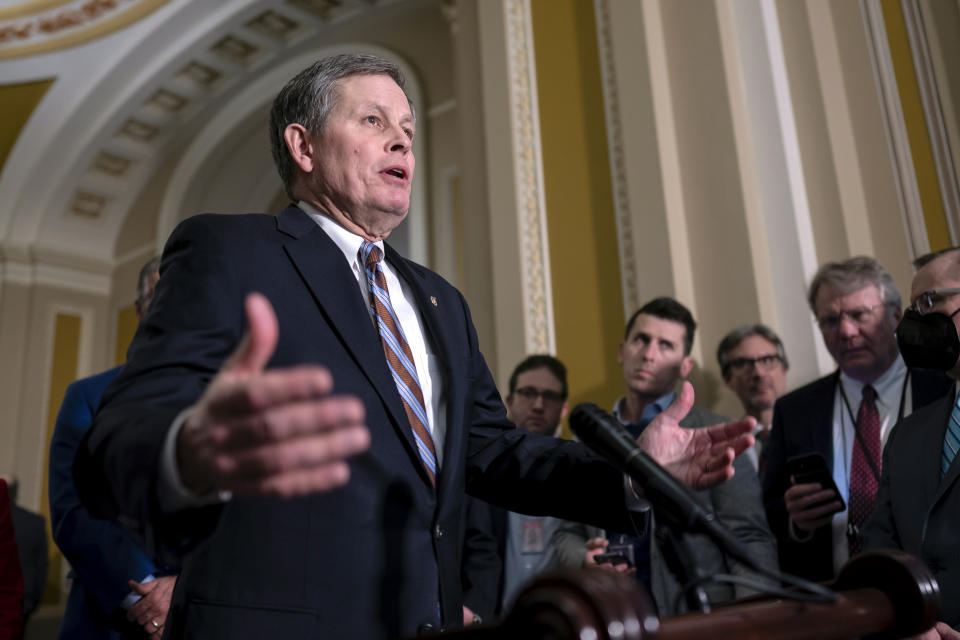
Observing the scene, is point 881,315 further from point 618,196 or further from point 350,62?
point 350,62

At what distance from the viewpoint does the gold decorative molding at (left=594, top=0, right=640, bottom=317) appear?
3.71m

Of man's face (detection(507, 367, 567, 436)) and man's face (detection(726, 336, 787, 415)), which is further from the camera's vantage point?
man's face (detection(507, 367, 567, 436))

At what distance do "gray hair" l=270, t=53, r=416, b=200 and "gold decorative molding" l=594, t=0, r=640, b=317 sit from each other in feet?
7.50

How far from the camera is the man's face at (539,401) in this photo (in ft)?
10.6

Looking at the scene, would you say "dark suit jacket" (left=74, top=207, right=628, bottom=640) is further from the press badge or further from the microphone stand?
the press badge

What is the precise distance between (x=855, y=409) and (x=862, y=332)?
0.24m

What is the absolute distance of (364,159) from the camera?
1.47 m

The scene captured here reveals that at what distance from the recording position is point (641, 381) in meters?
2.90

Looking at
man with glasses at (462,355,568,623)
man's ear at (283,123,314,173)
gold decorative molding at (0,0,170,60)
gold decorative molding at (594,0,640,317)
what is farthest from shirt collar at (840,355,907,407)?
gold decorative molding at (0,0,170,60)

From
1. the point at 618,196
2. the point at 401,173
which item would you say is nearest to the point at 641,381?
the point at 618,196

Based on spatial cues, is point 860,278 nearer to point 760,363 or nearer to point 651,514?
point 760,363

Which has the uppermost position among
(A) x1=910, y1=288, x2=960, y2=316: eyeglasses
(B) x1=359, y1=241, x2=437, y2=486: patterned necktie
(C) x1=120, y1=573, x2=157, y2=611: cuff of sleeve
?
(A) x1=910, y1=288, x2=960, y2=316: eyeglasses

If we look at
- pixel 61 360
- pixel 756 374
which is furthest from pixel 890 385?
pixel 61 360

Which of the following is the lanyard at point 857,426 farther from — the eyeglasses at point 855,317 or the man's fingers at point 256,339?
the man's fingers at point 256,339
